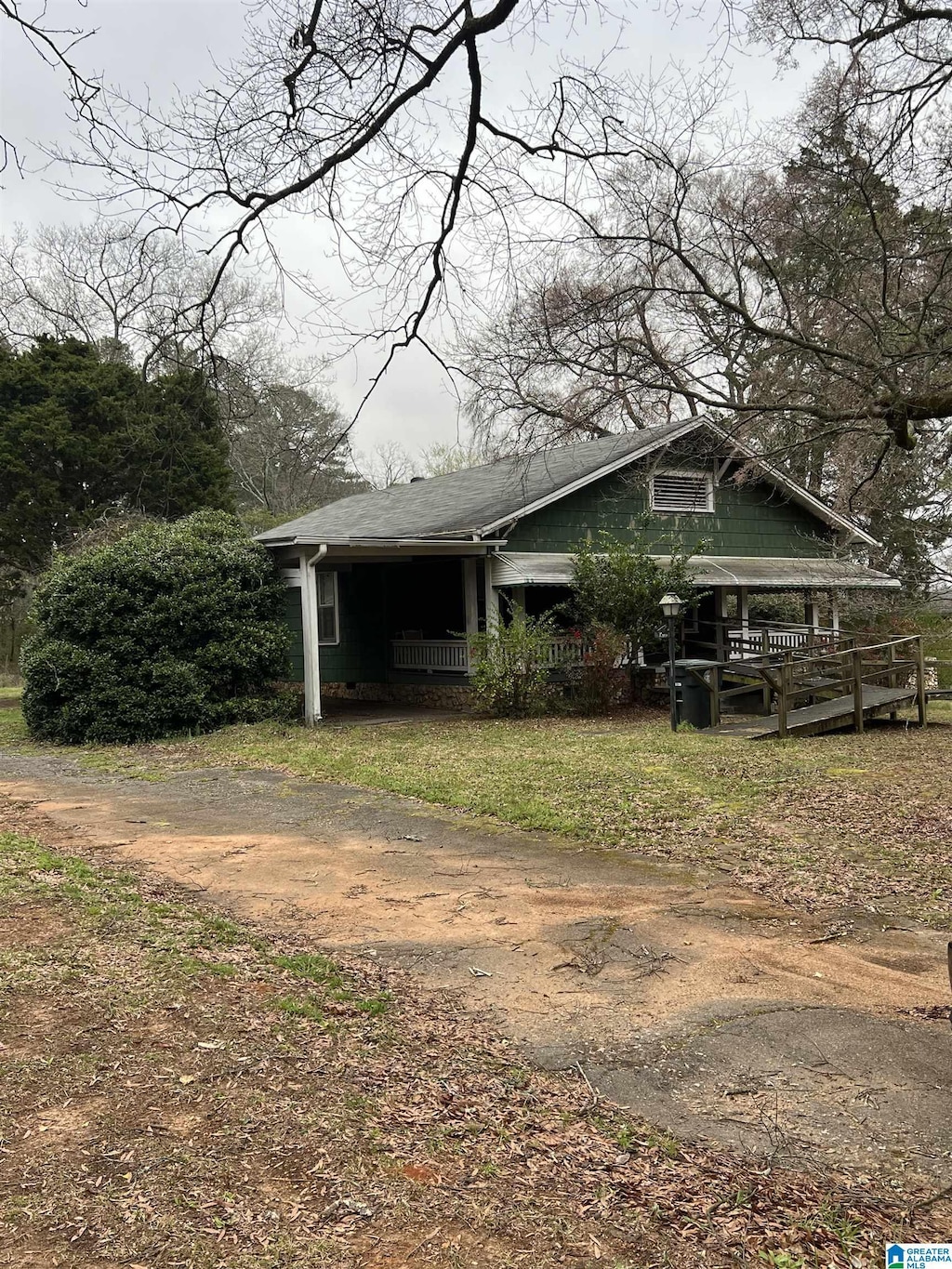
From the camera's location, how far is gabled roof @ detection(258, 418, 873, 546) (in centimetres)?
1638

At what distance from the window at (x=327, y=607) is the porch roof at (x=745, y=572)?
4674 millimetres

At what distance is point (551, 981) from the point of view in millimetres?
4598

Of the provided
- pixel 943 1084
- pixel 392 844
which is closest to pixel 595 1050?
pixel 943 1084

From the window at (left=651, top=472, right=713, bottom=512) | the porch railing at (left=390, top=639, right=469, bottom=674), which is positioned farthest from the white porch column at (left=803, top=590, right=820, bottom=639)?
the porch railing at (left=390, top=639, right=469, bottom=674)

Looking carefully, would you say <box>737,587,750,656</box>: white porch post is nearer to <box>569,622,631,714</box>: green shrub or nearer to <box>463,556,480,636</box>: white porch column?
<box>569,622,631,714</box>: green shrub

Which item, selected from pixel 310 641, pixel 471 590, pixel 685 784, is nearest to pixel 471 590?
pixel 471 590

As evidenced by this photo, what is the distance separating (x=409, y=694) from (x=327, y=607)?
2.61 m

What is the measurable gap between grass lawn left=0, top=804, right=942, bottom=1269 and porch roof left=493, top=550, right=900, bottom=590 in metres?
12.6

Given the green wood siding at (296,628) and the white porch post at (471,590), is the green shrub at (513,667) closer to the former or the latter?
the white porch post at (471,590)

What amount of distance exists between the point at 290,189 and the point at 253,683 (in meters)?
10.5

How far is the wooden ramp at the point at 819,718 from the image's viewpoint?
43.8ft

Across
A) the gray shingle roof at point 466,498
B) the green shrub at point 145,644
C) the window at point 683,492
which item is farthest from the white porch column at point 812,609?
the green shrub at point 145,644

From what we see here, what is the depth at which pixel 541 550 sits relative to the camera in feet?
58.1

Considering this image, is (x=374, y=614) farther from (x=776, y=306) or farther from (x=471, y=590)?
(x=776, y=306)
